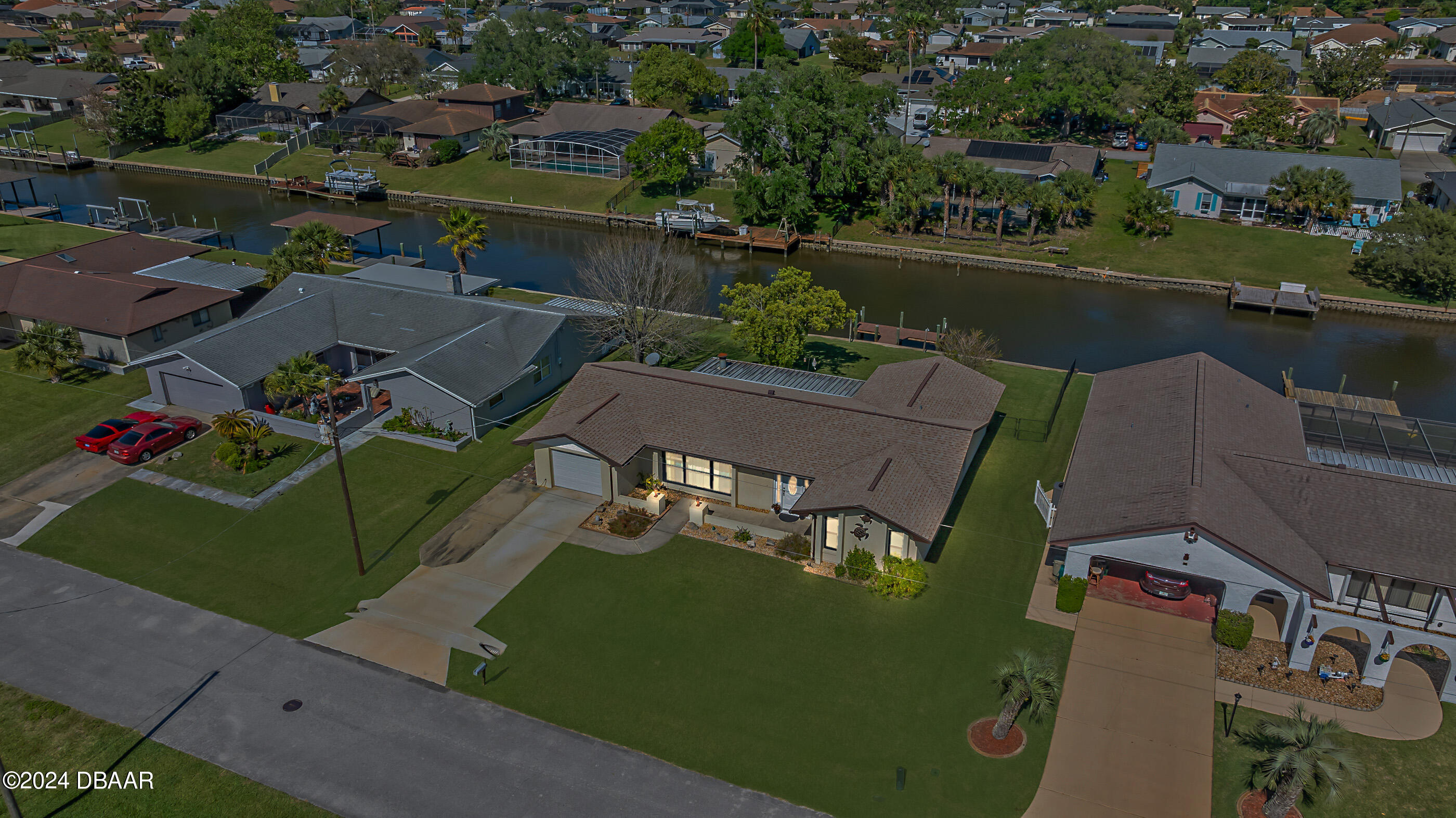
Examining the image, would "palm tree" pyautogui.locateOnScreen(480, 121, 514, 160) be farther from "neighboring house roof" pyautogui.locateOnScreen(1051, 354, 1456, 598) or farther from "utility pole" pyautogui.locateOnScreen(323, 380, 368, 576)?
"neighboring house roof" pyautogui.locateOnScreen(1051, 354, 1456, 598)

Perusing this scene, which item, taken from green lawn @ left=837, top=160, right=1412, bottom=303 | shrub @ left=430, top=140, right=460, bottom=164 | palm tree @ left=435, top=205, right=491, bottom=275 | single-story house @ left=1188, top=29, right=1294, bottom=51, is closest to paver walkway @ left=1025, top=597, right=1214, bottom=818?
palm tree @ left=435, top=205, right=491, bottom=275

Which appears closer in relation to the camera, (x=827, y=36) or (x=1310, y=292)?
(x=1310, y=292)

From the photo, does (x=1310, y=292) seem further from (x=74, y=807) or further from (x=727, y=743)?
(x=74, y=807)

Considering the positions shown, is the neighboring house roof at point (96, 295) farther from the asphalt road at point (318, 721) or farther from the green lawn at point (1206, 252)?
the green lawn at point (1206, 252)

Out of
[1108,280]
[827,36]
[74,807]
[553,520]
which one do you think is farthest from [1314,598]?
[827,36]

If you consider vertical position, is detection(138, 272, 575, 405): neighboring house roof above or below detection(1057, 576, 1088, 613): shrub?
above

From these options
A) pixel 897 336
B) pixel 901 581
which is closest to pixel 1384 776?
pixel 901 581

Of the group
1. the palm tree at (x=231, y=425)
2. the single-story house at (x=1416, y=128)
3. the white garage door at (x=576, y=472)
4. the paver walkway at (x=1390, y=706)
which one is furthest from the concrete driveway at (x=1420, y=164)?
the palm tree at (x=231, y=425)
